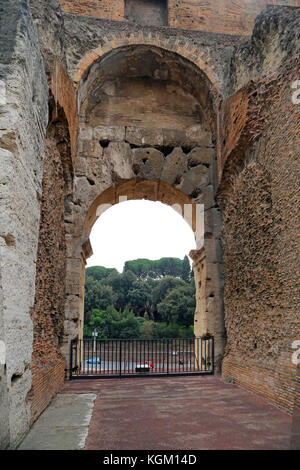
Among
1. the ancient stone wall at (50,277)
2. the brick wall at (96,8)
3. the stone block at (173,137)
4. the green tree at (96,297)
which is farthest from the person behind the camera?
the green tree at (96,297)

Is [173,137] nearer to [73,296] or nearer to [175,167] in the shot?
[175,167]

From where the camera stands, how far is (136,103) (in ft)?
27.7

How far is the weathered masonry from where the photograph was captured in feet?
10.8

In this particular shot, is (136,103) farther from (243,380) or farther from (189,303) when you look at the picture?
(189,303)

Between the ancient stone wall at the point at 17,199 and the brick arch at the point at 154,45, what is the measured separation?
13.3 ft

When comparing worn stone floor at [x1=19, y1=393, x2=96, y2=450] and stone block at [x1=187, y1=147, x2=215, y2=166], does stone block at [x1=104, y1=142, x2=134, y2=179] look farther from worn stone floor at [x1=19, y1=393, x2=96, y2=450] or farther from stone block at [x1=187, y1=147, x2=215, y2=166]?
worn stone floor at [x1=19, y1=393, x2=96, y2=450]

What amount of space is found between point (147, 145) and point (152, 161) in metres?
0.39

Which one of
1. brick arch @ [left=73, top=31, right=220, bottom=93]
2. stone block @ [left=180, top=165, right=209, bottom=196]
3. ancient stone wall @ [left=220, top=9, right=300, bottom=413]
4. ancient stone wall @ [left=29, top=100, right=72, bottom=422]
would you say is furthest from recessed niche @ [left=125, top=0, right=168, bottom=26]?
ancient stone wall @ [left=29, top=100, right=72, bottom=422]

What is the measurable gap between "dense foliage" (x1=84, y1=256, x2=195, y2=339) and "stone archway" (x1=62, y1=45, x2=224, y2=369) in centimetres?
2059

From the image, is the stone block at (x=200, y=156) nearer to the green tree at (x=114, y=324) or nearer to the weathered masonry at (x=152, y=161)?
the weathered masonry at (x=152, y=161)

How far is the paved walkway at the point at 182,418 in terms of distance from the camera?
3123mm

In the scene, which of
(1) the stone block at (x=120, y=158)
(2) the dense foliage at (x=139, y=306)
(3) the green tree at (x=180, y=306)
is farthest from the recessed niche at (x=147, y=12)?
(3) the green tree at (x=180, y=306)

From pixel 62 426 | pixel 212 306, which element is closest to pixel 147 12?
pixel 212 306
